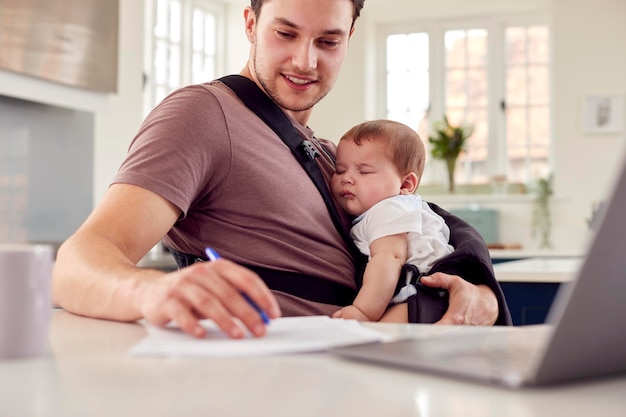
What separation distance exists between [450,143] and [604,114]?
124 cm

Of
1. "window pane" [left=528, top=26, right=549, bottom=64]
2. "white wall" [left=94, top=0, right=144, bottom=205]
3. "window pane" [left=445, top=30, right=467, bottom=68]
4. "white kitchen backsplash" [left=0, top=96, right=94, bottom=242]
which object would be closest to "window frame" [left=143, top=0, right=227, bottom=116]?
"white wall" [left=94, top=0, right=144, bottom=205]

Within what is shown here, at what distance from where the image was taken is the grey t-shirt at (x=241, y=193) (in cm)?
144

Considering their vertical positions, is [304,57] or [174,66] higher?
[174,66]

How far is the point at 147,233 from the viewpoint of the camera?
51.6 inches

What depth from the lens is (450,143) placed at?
6.88 metres

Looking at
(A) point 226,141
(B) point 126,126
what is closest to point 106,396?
(A) point 226,141

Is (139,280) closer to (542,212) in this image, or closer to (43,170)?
(43,170)

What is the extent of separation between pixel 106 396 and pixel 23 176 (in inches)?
139

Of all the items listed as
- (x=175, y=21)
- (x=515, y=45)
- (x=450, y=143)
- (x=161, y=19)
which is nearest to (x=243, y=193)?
(x=161, y=19)

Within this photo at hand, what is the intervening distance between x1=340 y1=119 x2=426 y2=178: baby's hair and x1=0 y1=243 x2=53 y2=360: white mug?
1084 millimetres

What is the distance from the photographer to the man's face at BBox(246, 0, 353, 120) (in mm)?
1670

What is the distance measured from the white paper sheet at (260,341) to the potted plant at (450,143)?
607cm

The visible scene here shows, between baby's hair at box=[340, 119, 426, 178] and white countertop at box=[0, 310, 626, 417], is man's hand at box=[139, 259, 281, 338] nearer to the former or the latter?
white countertop at box=[0, 310, 626, 417]

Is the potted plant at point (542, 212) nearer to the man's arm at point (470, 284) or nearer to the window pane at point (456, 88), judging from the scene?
the window pane at point (456, 88)
